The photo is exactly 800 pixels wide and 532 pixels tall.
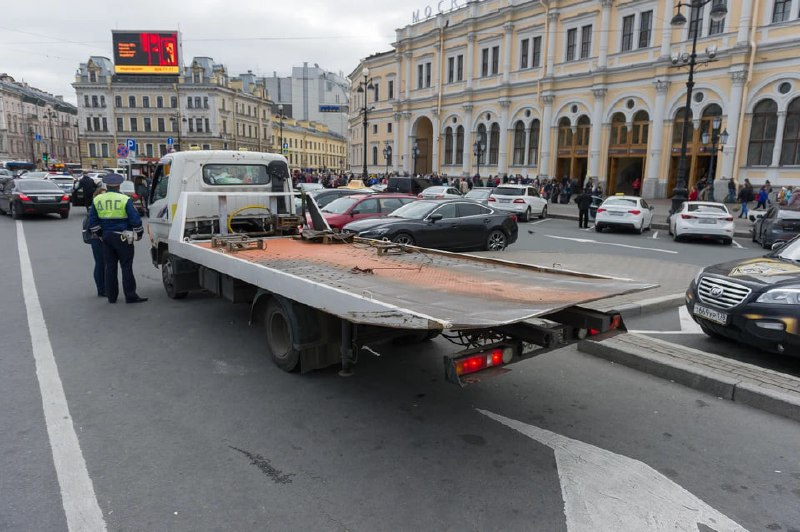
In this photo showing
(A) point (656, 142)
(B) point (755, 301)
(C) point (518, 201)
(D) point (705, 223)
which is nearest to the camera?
(B) point (755, 301)

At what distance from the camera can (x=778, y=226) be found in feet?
49.1

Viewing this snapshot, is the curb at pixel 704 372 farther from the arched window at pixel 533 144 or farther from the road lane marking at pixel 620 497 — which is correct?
the arched window at pixel 533 144

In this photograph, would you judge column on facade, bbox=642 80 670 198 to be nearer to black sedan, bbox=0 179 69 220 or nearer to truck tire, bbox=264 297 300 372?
black sedan, bbox=0 179 69 220

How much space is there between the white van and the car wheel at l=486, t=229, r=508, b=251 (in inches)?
264

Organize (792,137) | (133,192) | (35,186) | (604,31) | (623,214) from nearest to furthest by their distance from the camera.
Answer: (623,214)
(133,192)
(35,186)
(792,137)
(604,31)

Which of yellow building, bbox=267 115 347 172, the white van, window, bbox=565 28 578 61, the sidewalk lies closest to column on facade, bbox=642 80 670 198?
the sidewalk

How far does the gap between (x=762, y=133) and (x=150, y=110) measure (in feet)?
295

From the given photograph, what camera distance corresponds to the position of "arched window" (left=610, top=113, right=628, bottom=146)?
35.7 meters

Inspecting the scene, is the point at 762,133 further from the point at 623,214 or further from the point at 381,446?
the point at 381,446

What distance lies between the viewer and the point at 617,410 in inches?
182

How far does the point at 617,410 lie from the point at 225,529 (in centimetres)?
326

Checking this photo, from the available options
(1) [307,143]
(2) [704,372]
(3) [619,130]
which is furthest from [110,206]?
(1) [307,143]

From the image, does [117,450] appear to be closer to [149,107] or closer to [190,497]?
[190,497]

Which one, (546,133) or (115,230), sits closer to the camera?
(115,230)
